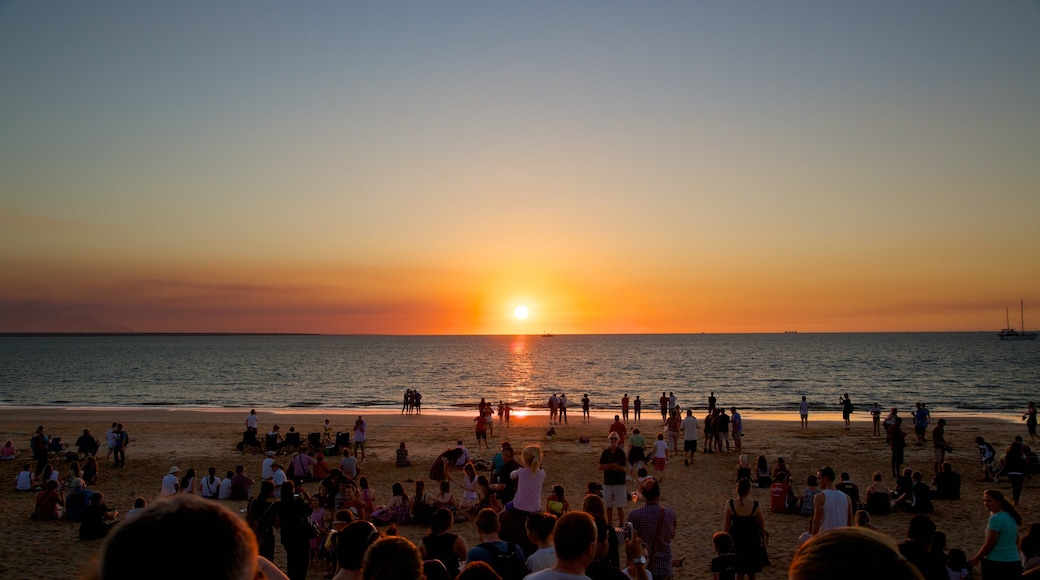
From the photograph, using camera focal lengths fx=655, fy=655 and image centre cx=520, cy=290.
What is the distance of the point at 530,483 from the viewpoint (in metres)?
9.02

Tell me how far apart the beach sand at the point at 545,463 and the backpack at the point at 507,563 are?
10.2 ft

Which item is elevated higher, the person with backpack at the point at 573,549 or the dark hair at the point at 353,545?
the person with backpack at the point at 573,549

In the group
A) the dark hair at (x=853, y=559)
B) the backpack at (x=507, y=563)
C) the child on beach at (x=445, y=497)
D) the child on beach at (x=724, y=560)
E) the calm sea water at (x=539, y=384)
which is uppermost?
the dark hair at (x=853, y=559)

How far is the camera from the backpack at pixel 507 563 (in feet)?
18.7

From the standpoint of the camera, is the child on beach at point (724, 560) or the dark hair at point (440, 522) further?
the child on beach at point (724, 560)

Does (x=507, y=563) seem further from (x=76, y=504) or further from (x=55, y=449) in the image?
(x=55, y=449)

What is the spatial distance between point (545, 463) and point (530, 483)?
13.1 metres

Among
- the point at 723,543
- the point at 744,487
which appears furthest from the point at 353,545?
the point at 744,487

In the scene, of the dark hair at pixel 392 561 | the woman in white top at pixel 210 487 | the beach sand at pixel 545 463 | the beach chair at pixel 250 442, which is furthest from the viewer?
the beach chair at pixel 250 442

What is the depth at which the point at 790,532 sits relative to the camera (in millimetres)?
13445

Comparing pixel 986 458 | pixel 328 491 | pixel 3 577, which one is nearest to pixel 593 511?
pixel 328 491

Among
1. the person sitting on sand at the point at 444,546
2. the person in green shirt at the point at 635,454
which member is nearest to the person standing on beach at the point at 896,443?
the person in green shirt at the point at 635,454

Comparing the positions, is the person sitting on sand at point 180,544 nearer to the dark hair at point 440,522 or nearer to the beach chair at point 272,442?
the dark hair at point 440,522

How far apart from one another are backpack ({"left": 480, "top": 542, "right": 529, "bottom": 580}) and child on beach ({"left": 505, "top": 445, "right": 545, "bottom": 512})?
9.08 ft
